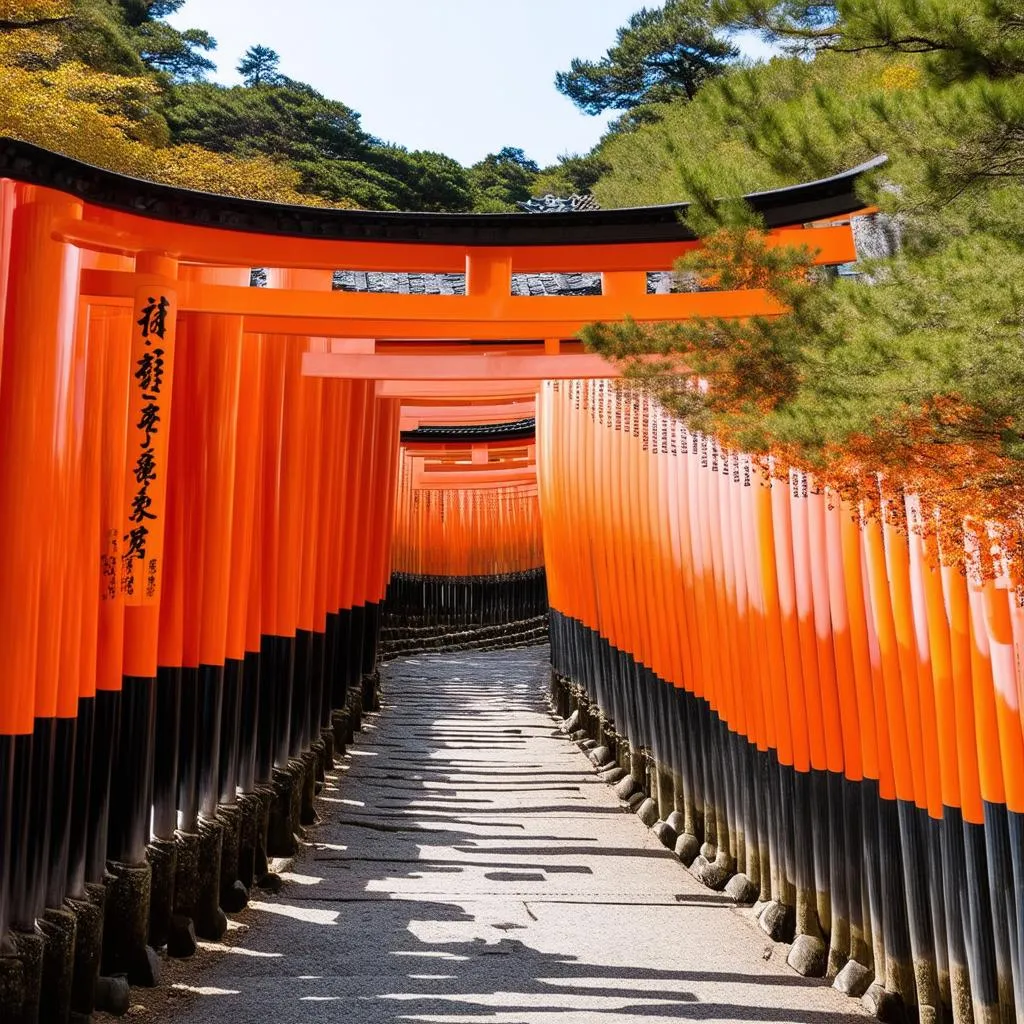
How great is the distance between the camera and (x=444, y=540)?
2425cm

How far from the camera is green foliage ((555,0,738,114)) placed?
84.7ft

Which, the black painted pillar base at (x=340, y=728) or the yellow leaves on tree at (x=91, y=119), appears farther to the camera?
the yellow leaves on tree at (x=91, y=119)

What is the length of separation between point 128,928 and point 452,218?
11.9 feet

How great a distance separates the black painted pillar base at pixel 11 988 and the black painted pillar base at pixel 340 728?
702cm

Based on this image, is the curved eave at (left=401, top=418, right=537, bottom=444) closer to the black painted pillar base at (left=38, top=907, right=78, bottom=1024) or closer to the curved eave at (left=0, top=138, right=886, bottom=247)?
the curved eave at (left=0, top=138, right=886, bottom=247)

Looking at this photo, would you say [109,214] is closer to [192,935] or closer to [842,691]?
[192,935]

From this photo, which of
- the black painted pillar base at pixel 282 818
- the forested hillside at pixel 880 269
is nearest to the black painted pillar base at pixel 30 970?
the forested hillside at pixel 880 269

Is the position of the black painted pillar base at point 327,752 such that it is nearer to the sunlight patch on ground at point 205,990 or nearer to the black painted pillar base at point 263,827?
the black painted pillar base at point 263,827

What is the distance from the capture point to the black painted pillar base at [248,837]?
21.8 ft

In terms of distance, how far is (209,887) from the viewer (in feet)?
19.4

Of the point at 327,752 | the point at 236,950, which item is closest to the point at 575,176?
the point at 327,752

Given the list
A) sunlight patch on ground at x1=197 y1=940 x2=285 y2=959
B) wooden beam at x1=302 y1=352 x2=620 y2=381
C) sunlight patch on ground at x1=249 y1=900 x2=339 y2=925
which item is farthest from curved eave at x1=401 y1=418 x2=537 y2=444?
sunlight patch on ground at x1=197 y1=940 x2=285 y2=959

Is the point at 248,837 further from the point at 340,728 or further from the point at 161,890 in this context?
the point at 340,728

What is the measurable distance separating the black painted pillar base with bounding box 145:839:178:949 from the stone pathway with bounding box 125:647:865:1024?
0.22 m
